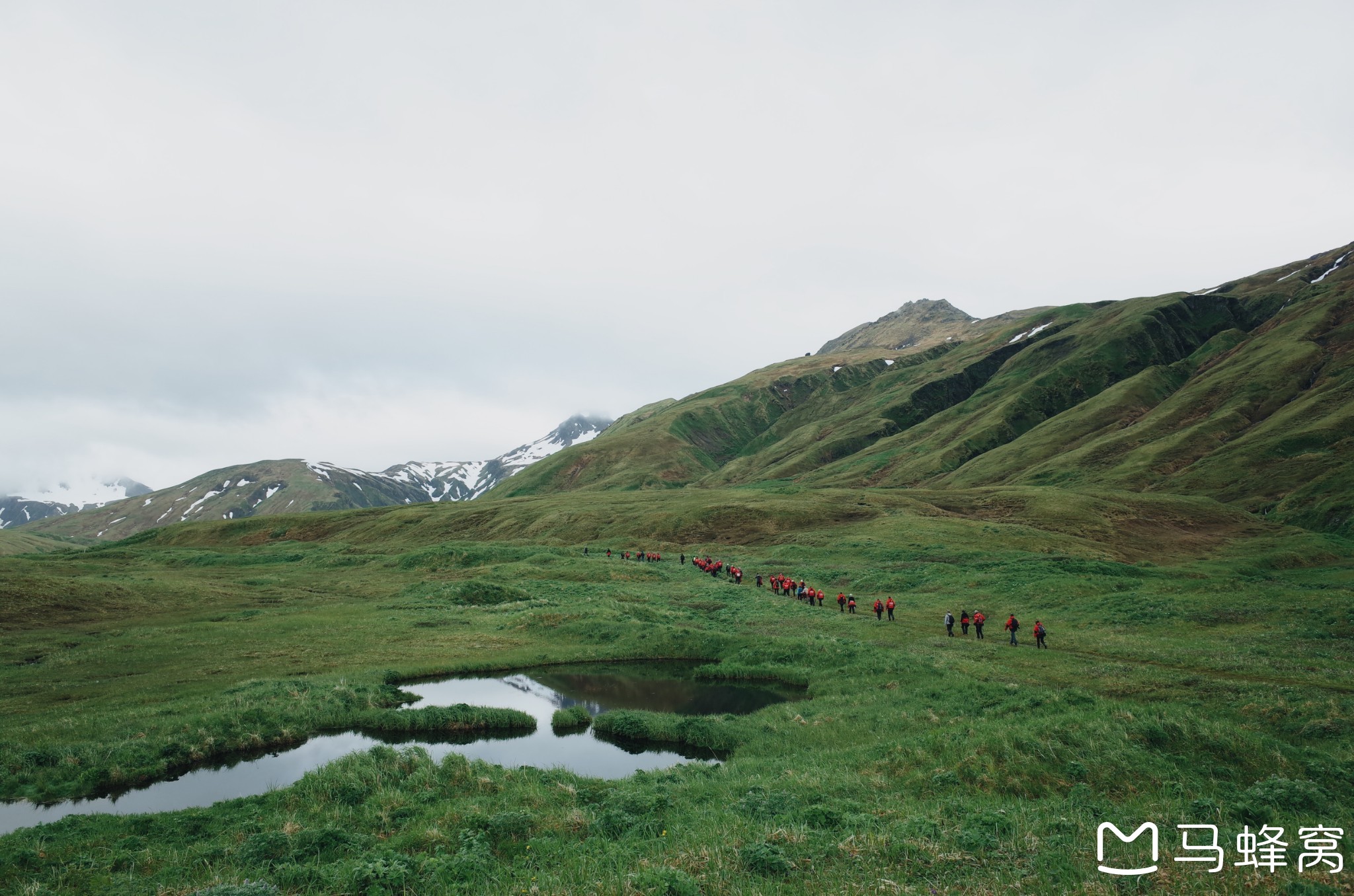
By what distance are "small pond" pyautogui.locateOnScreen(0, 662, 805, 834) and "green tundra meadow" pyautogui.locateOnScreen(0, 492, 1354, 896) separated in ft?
4.13

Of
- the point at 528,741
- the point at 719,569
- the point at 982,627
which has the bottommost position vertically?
the point at 528,741

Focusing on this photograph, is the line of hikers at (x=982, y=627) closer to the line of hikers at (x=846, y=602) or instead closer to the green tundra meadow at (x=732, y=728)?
the line of hikers at (x=846, y=602)

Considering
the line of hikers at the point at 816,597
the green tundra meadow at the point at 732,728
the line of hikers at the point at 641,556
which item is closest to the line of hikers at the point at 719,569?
the line of hikers at the point at 816,597

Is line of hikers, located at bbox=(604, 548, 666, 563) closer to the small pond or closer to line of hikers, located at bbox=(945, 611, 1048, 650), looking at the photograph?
the small pond

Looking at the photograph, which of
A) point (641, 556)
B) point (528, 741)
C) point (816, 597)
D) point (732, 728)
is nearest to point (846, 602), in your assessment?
point (816, 597)

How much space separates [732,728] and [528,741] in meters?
9.08

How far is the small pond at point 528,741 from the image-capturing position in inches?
815

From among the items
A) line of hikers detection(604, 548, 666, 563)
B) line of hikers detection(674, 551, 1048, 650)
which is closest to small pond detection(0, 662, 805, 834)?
line of hikers detection(674, 551, 1048, 650)

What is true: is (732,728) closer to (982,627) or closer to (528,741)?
(528,741)

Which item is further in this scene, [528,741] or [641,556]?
[641,556]

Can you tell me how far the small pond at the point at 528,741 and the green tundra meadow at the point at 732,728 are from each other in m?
1.26

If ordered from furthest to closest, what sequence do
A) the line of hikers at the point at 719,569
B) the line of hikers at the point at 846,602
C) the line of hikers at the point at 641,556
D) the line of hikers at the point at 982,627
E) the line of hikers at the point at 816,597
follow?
the line of hikers at the point at 641,556, the line of hikers at the point at 719,569, the line of hikers at the point at 816,597, the line of hikers at the point at 846,602, the line of hikers at the point at 982,627

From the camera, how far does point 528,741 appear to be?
27688mm

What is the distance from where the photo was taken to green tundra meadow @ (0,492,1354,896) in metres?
12.4
